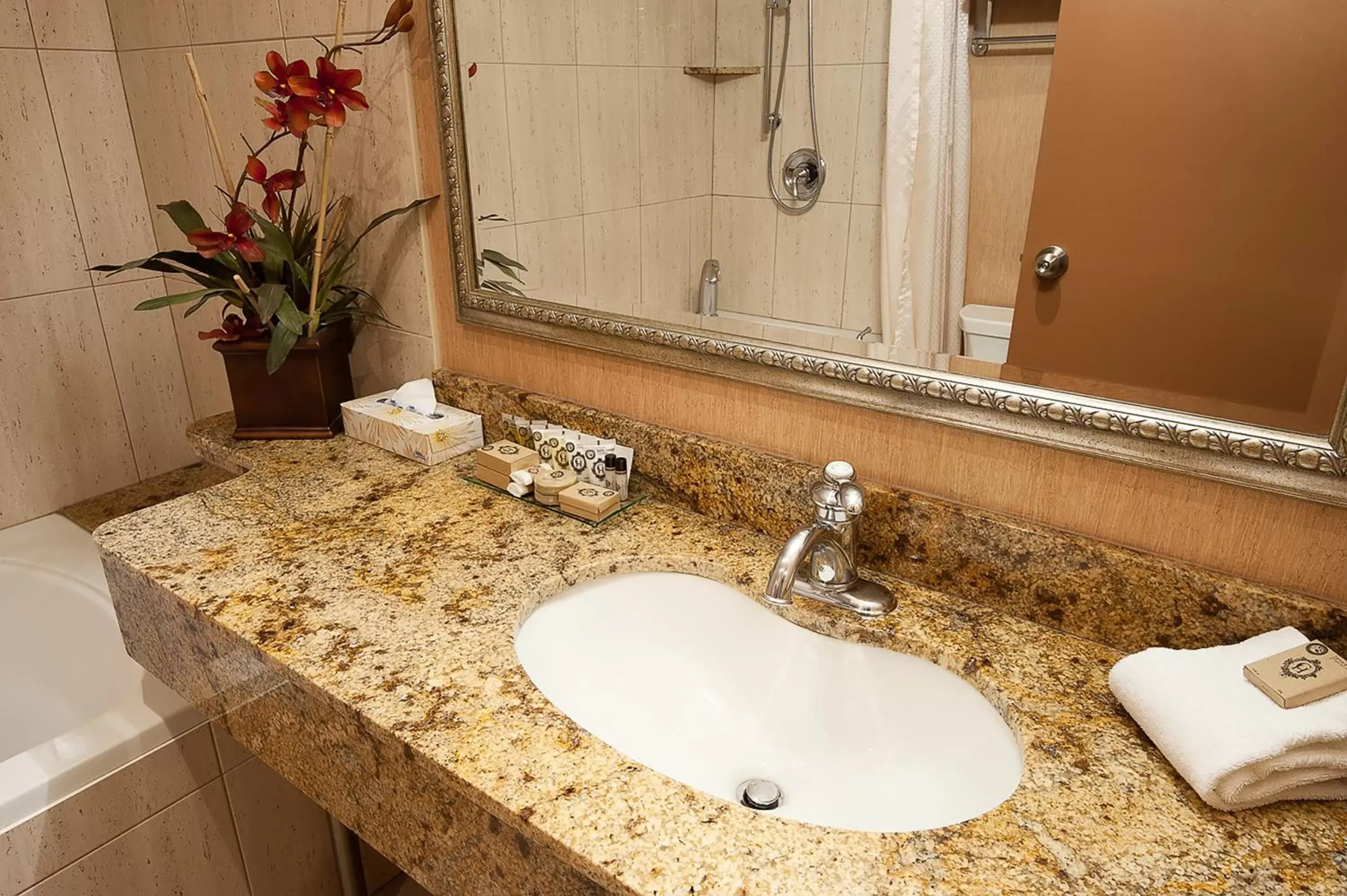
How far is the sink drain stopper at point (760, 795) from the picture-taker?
0.84 metres

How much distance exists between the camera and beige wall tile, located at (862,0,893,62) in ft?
2.72

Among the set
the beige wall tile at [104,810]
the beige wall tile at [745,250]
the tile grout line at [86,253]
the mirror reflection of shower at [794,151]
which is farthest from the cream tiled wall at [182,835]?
the mirror reflection of shower at [794,151]

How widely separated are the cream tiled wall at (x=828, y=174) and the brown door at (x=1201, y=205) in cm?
17

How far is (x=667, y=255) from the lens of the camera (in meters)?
1.06

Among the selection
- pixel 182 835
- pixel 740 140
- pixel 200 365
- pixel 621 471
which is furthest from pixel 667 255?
pixel 200 365

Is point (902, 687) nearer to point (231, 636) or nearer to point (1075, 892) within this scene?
point (1075, 892)

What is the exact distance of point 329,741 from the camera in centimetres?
83

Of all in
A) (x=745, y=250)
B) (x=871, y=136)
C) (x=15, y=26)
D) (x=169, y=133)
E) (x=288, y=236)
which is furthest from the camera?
(x=169, y=133)

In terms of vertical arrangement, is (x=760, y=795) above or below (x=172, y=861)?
above

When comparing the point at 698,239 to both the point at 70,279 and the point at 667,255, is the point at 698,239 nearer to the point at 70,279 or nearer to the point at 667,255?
the point at 667,255

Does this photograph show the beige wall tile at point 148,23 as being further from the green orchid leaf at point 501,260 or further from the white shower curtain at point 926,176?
the white shower curtain at point 926,176

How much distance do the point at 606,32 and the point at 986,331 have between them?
1.96ft

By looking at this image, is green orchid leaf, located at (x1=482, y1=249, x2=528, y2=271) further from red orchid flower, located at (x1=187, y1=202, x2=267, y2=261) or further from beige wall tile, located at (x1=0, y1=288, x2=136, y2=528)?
beige wall tile, located at (x1=0, y1=288, x2=136, y2=528)

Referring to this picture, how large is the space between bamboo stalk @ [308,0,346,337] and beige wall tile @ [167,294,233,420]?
0.61 meters
